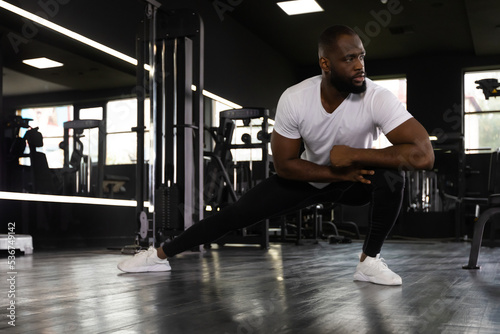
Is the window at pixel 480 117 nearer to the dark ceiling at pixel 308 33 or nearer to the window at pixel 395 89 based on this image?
the dark ceiling at pixel 308 33

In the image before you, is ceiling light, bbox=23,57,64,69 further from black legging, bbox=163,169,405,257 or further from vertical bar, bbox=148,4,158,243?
black legging, bbox=163,169,405,257

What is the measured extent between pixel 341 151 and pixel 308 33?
22.3 feet

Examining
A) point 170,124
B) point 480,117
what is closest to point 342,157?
point 170,124

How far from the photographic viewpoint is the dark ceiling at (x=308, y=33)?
4.52 metres

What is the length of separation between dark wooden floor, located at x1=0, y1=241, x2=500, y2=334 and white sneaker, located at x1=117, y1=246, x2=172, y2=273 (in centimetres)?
4

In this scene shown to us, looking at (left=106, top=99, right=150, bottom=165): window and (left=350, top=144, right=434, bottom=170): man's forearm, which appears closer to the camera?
(left=350, top=144, right=434, bottom=170): man's forearm

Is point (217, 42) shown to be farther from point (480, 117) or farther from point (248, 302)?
point (248, 302)

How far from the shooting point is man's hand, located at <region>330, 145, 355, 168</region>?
5.94 ft

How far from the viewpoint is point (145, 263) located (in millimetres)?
2268

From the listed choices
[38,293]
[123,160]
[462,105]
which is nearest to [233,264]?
[38,293]

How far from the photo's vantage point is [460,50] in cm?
926

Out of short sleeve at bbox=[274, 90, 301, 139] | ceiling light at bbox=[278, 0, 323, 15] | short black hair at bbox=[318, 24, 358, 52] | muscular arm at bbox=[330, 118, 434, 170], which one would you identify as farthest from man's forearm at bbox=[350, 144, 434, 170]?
ceiling light at bbox=[278, 0, 323, 15]

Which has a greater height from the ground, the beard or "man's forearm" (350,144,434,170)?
the beard

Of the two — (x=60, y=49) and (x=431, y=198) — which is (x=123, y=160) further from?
(x=431, y=198)
